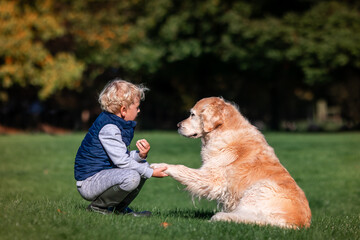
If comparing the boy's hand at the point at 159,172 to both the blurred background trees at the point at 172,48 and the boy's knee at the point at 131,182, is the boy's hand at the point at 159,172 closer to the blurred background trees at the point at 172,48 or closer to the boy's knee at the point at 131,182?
the boy's knee at the point at 131,182

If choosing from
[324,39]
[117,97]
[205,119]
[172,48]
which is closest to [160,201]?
[205,119]

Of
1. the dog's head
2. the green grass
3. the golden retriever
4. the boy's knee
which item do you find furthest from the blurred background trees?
the boy's knee

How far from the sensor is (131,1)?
35000 mm

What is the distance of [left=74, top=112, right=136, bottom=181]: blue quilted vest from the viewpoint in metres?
5.54

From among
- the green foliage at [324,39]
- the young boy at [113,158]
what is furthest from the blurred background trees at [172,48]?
the young boy at [113,158]

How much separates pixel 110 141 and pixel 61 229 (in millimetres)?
1288

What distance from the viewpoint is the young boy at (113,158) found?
5.40 metres

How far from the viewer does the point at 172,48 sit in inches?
1185

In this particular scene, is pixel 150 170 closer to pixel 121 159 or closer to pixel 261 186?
pixel 121 159

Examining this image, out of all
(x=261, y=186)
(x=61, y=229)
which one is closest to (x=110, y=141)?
(x=61, y=229)

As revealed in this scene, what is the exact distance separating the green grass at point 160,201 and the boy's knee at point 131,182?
324 mm

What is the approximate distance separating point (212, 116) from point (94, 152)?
5.28ft

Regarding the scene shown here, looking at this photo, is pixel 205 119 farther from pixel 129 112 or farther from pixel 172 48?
pixel 172 48

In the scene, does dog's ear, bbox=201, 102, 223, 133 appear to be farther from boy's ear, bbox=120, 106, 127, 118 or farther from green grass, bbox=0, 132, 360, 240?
boy's ear, bbox=120, 106, 127, 118
